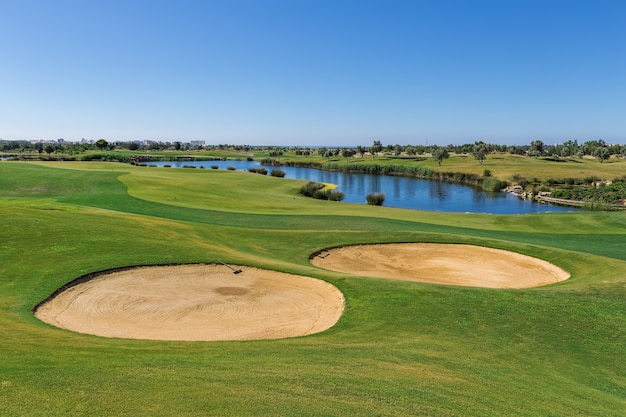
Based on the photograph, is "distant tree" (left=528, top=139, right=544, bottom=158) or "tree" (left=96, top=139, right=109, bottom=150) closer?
"distant tree" (left=528, top=139, right=544, bottom=158)

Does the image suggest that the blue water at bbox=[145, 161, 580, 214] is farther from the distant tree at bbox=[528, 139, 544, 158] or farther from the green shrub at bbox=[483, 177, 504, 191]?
the distant tree at bbox=[528, 139, 544, 158]

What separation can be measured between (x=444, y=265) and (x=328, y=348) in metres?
13.8

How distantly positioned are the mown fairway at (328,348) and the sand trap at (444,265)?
110 cm

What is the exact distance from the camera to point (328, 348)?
A: 35.1 ft

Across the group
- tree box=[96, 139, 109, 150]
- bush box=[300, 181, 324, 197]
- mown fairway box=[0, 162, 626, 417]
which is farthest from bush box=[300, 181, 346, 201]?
tree box=[96, 139, 109, 150]

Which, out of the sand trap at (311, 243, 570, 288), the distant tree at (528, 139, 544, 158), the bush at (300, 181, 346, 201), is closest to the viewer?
the sand trap at (311, 243, 570, 288)

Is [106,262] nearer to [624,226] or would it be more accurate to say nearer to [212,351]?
[212,351]

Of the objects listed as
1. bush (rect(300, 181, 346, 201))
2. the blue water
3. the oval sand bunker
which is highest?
bush (rect(300, 181, 346, 201))

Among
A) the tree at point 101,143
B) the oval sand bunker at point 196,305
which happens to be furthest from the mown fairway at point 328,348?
the tree at point 101,143

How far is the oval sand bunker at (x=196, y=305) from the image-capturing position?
13.1 meters

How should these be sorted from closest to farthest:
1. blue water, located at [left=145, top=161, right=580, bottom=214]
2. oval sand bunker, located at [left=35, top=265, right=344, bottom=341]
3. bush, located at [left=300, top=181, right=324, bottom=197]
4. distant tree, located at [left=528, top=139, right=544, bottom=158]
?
oval sand bunker, located at [left=35, top=265, right=344, bottom=341] → bush, located at [left=300, top=181, right=324, bottom=197] → blue water, located at [left=145, top=161, right=580, bottom=214] → distant tree, located at [left=528, top=139, right=544, bottom=158]

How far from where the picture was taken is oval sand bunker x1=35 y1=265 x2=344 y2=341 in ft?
43.1

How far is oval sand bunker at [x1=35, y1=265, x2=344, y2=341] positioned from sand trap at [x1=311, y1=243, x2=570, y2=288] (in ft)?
15.4

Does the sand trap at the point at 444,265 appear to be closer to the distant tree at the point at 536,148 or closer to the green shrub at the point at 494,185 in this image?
the green shrub at the point at 494,185
